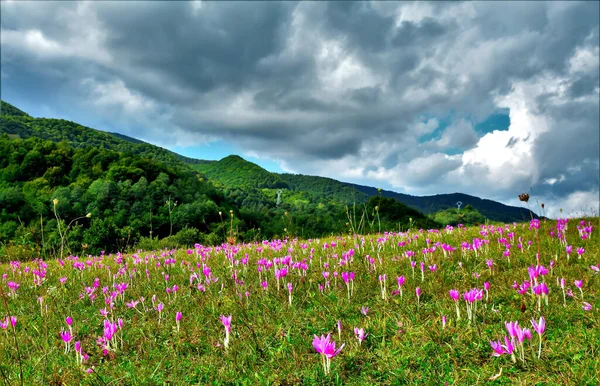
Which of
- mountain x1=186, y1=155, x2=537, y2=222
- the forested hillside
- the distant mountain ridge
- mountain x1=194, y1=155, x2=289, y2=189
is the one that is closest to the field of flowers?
the forested hillside

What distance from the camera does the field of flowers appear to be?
2711mm

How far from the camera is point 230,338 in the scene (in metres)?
3.34

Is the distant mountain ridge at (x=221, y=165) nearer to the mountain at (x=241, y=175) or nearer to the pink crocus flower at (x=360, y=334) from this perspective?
the mountain at (x=241, y=175)

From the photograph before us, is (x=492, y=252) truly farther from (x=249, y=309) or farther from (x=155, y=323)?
(x=155, y=323)

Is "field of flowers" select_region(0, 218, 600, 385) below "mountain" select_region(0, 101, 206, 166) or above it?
below

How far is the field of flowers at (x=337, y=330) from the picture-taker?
→ 271cm

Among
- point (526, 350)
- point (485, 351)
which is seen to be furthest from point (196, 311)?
point (526, 350)

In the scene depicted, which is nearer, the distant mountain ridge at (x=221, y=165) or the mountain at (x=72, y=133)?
the distant mountain ridge at (x=221, y=165)

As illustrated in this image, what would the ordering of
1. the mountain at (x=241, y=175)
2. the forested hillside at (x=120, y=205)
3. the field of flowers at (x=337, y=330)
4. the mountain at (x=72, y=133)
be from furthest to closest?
1. the mountain at (x=241, y=175)
2. the mountain at (x=72, y=133)
3. the forested hillside at (x=120, y=205)
4. the field of flowers at (x=337, y=330)

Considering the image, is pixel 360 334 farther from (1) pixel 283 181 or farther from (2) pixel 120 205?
(1) pixel 283 181

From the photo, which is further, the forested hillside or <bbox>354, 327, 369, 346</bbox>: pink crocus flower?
the forested hillside

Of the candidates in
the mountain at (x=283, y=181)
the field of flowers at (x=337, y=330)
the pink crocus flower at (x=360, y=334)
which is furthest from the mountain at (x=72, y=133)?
the pink crocus flower at (x=360, y=334)

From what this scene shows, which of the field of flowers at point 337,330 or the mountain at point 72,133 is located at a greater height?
the mountain at point 72,133

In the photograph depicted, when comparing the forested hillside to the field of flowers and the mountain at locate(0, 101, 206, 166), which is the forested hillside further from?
the mountain at locate(0, 101, 206, 166)
